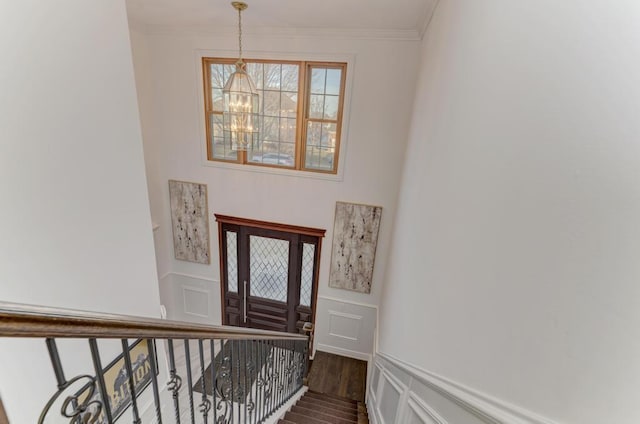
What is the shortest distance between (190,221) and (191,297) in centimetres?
138

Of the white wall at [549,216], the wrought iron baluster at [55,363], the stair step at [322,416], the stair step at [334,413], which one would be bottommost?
the stair step at [334,413]

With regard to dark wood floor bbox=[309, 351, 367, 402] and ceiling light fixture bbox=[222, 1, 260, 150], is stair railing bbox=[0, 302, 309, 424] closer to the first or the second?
dark wood floor bbox=[309, 351, 367, 402]

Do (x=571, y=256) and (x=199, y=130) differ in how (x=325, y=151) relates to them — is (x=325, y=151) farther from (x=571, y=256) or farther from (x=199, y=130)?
(x=571, y=256)

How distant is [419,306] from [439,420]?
737 millimetres

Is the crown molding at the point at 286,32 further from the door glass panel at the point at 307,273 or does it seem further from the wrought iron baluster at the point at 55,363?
the wrought iron baluster at the point at 55,363

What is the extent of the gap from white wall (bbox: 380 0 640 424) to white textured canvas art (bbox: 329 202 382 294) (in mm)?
2782

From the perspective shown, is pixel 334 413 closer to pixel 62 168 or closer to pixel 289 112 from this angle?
pixel 62 168

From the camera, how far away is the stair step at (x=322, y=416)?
292cm

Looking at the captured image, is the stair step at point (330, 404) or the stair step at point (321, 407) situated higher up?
the stair step at point (321, 407)

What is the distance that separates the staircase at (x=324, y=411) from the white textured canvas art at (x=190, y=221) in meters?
2.61

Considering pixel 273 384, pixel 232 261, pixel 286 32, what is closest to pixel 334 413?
pixel 273 384

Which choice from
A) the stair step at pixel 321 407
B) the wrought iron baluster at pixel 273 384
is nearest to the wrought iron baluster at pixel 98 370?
the wrought iron baluster at pixel 273 384

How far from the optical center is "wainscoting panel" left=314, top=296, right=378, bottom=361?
466cm

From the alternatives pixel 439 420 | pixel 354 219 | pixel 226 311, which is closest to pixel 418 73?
pixel 354 219
